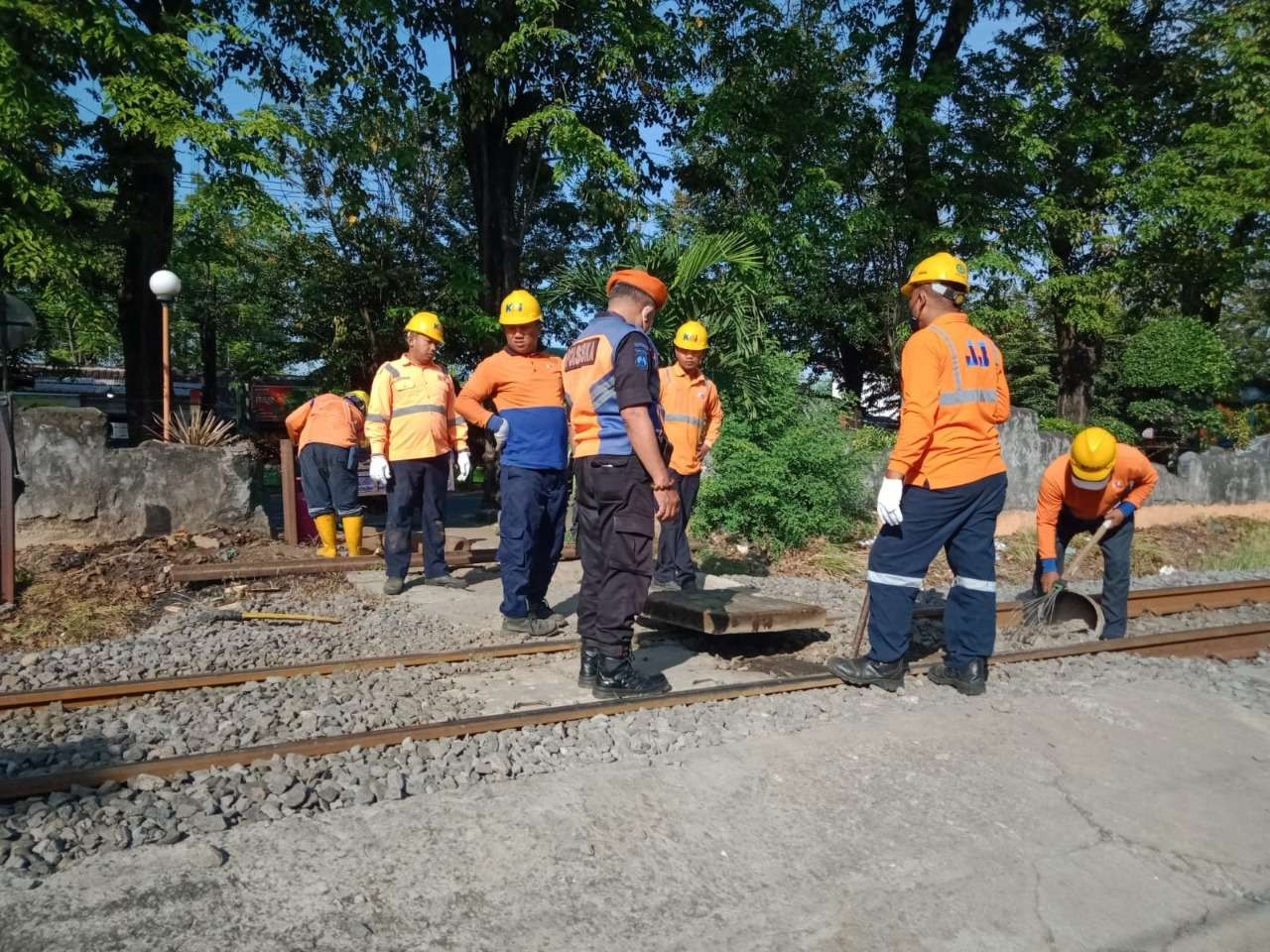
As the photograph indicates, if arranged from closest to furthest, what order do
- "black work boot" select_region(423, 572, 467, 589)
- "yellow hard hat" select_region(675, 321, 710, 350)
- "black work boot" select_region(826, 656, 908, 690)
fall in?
"black work boot" select_region(826, 656, 908, 690) → "yellow hard hat" select_region(675, 321, 710, 350) → "black work boot" select_region(423, 572, 467, 589)

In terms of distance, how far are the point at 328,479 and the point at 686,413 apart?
11.3ft

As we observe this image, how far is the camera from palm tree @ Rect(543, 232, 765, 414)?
10641 millimetres

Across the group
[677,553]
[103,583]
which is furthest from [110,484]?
[677,553]

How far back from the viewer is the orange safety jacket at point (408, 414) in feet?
24.2

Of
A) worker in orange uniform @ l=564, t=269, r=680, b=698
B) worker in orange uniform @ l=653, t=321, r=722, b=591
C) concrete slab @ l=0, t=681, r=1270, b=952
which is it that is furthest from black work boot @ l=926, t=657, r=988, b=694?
worker in orange uniform @ l=653, t=321, r=722, b=591

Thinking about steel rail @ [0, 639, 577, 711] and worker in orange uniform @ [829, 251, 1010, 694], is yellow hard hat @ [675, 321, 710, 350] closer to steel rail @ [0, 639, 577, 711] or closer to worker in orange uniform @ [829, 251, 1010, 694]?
worker in orange uniform @ [829, 251, 1010, 694]

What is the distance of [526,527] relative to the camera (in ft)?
19.3

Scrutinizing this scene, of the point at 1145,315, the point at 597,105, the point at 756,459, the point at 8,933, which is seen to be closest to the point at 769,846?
the point at 8,933

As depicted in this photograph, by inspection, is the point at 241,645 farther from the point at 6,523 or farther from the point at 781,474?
the point at 781,474

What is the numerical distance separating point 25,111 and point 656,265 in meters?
6.39

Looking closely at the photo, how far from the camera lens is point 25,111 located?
852 centimetres

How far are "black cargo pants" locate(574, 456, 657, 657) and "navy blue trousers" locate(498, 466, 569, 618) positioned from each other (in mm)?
1183

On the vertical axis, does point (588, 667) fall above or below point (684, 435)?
below

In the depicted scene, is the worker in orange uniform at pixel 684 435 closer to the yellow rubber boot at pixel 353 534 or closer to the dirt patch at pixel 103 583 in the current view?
the dirt patch at pixel 103 583
